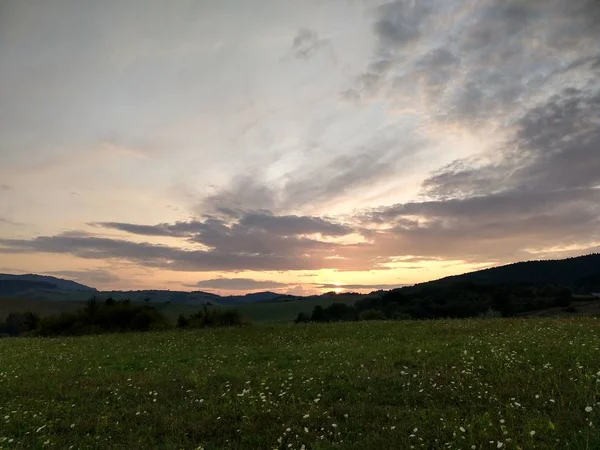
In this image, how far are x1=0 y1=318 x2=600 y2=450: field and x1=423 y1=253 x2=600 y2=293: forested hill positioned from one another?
94.4 metres

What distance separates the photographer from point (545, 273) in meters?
116

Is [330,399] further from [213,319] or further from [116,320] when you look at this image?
[116,320]

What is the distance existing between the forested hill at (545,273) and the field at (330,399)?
94420 mm

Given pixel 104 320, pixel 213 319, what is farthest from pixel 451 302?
pixel 104 320

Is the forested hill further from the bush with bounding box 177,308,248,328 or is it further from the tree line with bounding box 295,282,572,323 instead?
the bush with bounding box 177,308,248,328

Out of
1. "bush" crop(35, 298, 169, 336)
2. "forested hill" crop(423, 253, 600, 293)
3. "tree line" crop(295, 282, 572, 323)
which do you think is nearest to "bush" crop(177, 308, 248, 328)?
"bush" crop(35, 298, 169, 336)

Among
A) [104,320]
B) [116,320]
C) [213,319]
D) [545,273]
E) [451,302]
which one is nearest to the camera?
[213,319]

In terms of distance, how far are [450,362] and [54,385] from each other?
14936mm

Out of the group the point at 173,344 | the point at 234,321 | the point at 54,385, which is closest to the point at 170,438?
the point at 54,385

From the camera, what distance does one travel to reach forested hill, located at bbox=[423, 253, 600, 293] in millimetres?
105200

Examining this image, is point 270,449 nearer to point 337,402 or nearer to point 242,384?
point 337,402

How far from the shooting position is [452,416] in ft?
30.4

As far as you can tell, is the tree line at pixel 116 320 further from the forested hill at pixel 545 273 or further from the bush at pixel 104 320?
A: the forested hill at pixel 545 273

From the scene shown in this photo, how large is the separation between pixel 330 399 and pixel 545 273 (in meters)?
125
